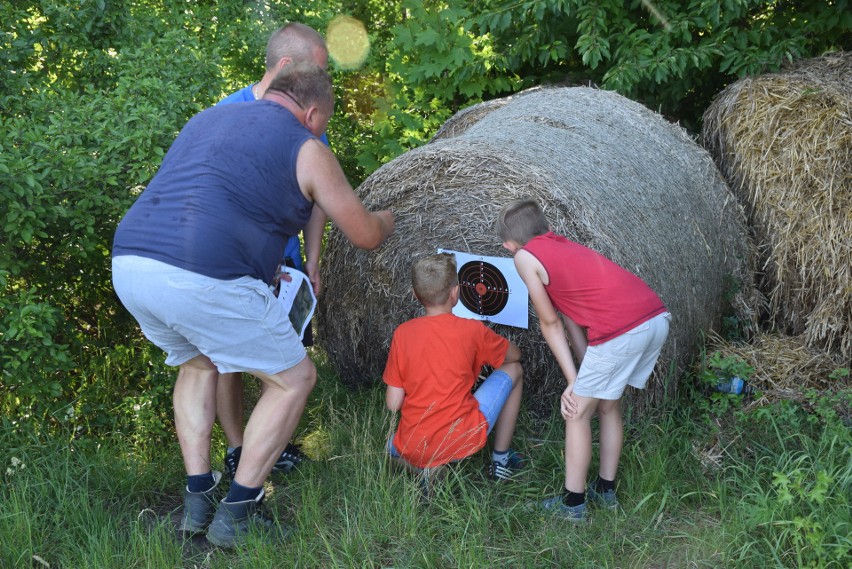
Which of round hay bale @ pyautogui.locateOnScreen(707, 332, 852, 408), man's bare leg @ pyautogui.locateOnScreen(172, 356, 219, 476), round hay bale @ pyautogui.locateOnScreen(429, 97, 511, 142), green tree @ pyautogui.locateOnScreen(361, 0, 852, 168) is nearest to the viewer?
man's bare leg @ pyautogui.locateOnScreen(172, 356, 219, 476)

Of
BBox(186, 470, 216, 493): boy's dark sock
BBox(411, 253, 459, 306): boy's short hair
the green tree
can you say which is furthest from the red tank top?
the green tree

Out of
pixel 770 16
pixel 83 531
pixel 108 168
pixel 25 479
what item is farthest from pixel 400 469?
pixel 770 16

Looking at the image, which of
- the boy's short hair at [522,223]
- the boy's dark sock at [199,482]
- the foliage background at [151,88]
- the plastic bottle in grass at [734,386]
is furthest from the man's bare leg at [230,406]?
the plastic bottle in grass at [734,386]

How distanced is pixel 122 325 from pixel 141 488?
1.25m

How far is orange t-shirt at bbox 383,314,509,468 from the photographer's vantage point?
12.6 feet

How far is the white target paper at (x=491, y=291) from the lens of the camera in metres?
4.60

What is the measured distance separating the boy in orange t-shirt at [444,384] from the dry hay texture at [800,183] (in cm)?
222

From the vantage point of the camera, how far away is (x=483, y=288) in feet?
15.4

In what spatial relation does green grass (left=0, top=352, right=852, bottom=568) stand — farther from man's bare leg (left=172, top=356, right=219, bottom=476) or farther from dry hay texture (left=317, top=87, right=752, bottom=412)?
dry hay texture (left=317, top=87, right=752, bottom=412)

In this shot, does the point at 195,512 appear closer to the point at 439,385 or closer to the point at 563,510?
the point at 439,385

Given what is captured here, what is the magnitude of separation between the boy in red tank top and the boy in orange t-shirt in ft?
1.38

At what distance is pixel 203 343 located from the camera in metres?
3.30

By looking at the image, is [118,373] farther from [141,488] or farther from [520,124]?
[520,124]

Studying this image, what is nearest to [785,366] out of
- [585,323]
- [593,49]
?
[585,323]
